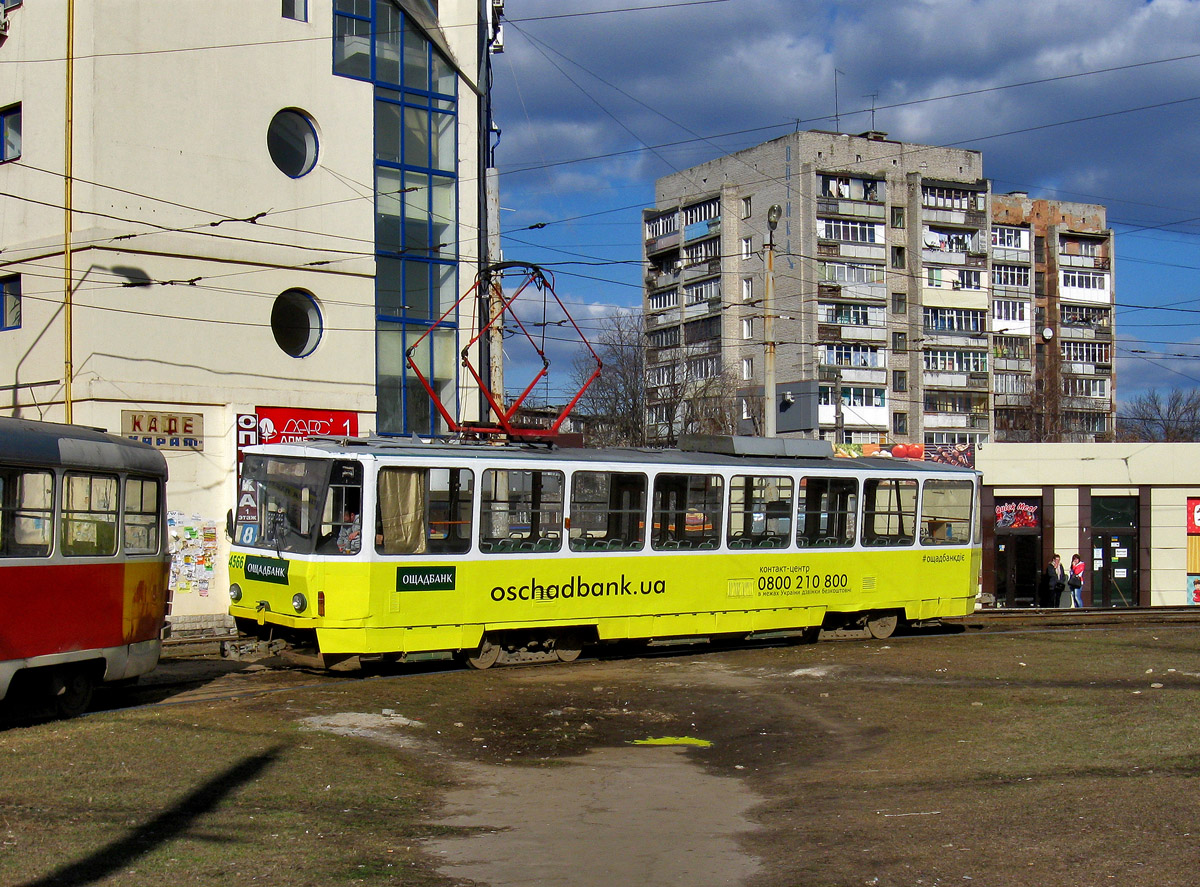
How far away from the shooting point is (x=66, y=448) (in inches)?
439

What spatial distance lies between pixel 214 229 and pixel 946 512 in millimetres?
15393

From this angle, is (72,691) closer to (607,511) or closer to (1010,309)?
(607,511)

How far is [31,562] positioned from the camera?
420 inches

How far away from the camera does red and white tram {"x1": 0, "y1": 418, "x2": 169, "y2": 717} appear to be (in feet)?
34.5

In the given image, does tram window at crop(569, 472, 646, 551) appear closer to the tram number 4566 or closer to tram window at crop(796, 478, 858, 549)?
the tram number 4566

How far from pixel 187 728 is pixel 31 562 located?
2.00m

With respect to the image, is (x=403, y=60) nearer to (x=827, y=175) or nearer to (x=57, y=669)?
(x=57, y=669)

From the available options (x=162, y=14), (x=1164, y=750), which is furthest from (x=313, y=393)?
(x=1164, y=750)

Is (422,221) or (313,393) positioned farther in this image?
(422,221)

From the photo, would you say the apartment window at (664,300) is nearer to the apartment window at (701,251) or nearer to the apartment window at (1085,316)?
the apartment window at (701,251)

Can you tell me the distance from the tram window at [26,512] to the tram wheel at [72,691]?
1.27 metres

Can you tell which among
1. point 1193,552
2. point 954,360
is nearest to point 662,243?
point 954,360

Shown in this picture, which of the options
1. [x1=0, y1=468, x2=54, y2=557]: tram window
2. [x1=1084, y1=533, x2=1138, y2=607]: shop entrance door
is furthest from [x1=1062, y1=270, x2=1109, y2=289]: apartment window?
[x1=0, y1=468, x2=54, y2=557]: tram window

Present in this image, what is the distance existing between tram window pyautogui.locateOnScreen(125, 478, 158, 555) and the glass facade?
15.1 metres
